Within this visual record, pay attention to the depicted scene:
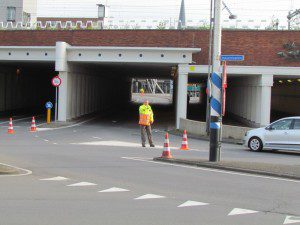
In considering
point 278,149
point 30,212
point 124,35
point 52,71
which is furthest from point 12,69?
point 30,212

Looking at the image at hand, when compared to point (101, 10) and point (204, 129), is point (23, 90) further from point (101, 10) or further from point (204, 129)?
point (204, 129)

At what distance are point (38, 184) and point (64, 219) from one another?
3.49m

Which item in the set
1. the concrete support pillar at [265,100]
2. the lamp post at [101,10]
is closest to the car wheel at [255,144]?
the concrete support pillar at [265,100]

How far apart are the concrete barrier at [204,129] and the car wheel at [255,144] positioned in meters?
4.11

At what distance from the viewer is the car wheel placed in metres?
21.1

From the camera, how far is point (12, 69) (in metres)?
44.3

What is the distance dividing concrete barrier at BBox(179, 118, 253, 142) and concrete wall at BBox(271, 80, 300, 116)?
59.0ft

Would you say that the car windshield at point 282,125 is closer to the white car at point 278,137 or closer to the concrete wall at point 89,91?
the white car at point 278,137

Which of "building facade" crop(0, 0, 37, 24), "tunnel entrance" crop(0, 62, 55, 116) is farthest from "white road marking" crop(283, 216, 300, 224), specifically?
"building facade" crop(0, 0, 37, 24)

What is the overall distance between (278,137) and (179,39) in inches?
605

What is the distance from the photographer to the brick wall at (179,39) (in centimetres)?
3344

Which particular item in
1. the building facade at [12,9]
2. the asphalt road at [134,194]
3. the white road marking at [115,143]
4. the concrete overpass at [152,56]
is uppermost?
the building facade at [12,9]

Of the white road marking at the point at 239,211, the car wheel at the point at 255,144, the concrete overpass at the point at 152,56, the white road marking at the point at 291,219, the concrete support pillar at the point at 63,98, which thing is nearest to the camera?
the white road marking at the point at 291,219

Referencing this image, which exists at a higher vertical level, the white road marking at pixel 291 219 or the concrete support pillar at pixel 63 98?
the concrete support pillar at pixel 63 98
